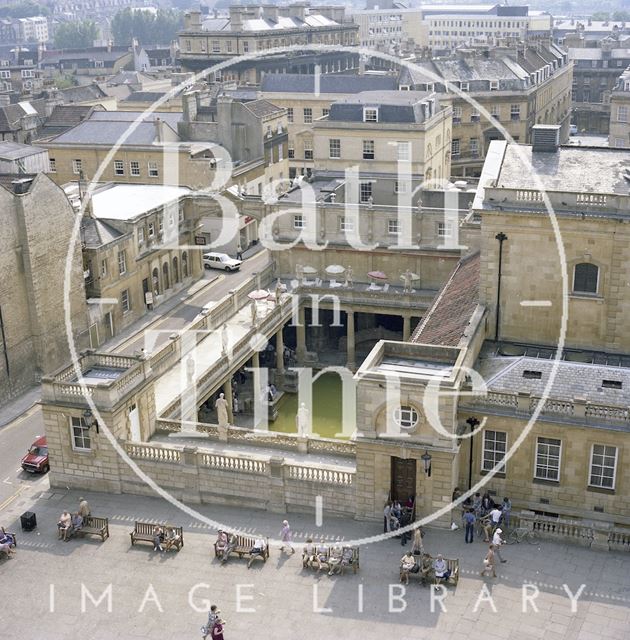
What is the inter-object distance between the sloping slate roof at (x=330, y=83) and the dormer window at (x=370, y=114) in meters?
23.1

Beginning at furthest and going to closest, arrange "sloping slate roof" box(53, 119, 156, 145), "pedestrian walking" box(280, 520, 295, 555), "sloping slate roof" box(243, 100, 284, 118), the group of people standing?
"sloping slate roof" box(243, 100, 284, 118)
"sloping slate roof" box(53, 119, 156, 145)
the group of people standing
"pedestrian walking" box(280, 520, 295, 555)

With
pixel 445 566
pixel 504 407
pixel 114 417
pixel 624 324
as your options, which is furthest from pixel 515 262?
pixel 114 417

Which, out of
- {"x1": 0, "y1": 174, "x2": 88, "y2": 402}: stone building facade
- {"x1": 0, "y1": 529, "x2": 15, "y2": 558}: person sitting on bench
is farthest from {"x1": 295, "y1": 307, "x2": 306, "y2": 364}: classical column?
{"x1": 0, "y1": 529, "x2": 15, "y2": 558}: person sitting on bench

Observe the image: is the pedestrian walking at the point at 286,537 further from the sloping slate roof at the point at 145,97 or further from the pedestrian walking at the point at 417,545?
the sloping slate roof at the point at 145,97

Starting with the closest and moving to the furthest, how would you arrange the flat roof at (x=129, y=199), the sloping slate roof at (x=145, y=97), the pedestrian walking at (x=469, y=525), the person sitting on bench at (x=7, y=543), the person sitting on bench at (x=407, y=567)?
1. the person sitting on bench at (x=407, y=567)
2. the pedestrian walking at (x=469, y=525)
3. the person sitting on bench at (x=7, y=543)
4. the flat roof at (x=129, y=199)
5. the sloping slate roof at (x=145, y=97)

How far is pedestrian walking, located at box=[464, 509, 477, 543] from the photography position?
33375mm

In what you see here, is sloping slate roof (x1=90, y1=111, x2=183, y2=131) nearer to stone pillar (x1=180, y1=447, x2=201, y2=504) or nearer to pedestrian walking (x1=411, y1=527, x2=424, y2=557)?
stone pillar (x1=180, y1=447, x2=201, y2=504)

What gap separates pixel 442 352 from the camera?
36375mm

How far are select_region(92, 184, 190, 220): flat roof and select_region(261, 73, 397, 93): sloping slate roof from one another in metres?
34.6

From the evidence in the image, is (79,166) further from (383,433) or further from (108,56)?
(108,56)

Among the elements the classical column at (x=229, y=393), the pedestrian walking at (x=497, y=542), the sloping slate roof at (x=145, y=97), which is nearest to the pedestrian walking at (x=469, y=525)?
the pedestrian walking at (x=497, y=542)

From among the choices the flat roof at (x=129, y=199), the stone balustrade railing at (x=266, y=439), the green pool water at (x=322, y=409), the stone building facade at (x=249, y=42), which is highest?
the stone building facade at (x=249, y=42)

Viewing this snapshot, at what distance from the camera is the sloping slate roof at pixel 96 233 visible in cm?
5894

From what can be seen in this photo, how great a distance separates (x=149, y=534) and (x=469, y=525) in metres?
12.0
